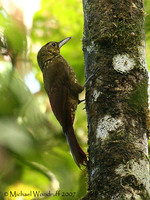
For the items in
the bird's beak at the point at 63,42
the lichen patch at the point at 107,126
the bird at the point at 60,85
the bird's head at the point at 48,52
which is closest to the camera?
the lichen patch at the point at 107,126

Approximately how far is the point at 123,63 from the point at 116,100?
10.8 inches

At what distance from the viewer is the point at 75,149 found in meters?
2.47

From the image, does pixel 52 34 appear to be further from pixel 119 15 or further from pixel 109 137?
pixel 109 137

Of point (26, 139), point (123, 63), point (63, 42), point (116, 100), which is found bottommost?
point (26, 139)

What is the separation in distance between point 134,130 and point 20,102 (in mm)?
732

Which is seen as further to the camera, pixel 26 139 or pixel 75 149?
pixel 75 149

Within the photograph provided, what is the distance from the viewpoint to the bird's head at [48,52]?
12.7 feet

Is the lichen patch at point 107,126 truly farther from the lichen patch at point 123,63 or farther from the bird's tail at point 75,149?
the bird's tail at point 75,149

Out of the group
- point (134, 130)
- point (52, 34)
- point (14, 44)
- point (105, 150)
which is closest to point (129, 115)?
point (134, 130)

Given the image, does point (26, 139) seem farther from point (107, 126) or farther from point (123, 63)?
point (123, 63)

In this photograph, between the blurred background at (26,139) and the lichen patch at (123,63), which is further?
the lichen patch at (123,63)

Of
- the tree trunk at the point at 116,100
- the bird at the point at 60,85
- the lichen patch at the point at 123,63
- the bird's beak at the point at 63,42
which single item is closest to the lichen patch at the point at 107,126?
the tree trunk at the point at 116,100

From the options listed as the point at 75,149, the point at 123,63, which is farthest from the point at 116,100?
the point at 75,149

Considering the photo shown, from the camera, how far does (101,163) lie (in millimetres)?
1744
